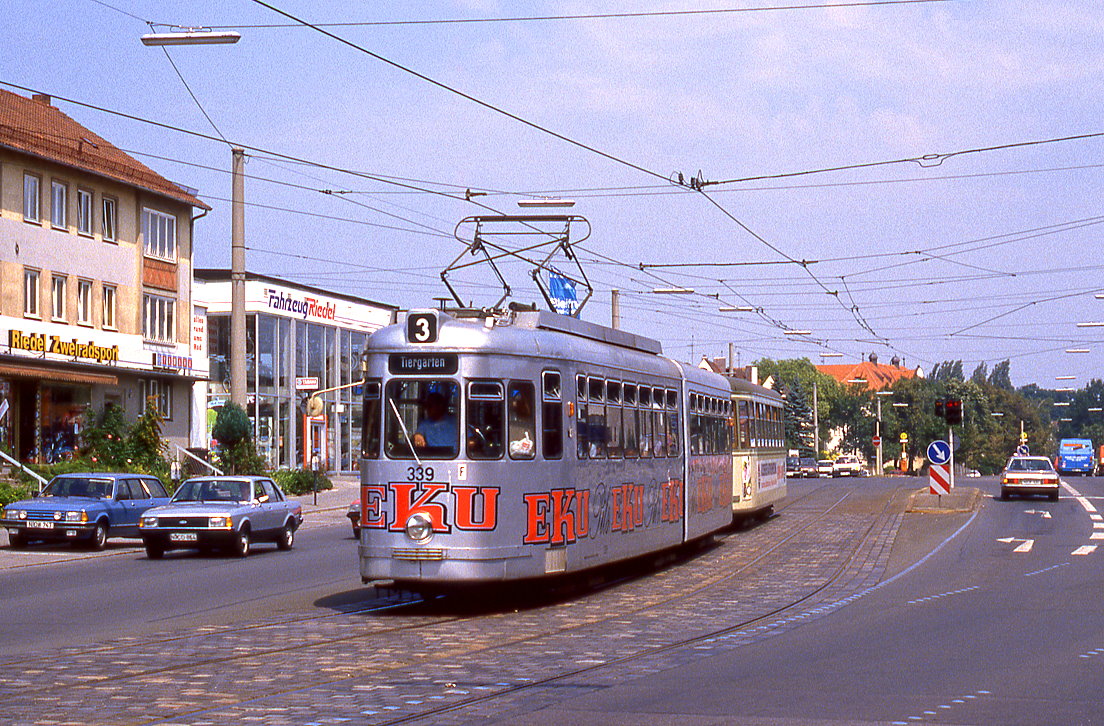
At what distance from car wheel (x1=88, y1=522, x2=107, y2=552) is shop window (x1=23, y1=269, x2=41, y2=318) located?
1457cm

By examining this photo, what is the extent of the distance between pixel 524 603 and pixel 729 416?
1106 centimetres

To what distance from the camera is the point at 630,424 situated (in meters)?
19.7

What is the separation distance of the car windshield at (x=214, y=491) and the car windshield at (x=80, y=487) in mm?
2327

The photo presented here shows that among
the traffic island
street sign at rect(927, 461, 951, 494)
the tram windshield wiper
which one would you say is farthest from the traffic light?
the tram windshield wiper

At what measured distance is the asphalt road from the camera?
9.26 meters

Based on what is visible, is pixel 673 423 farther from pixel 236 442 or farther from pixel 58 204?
pixel 58 204

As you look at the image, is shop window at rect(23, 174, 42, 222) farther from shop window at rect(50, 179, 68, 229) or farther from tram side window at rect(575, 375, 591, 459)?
tram side window at rect(575, 375, 591, 459)

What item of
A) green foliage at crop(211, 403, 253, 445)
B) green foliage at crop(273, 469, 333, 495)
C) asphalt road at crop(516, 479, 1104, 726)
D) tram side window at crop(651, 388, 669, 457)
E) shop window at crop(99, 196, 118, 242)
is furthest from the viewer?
green foliage at crop(273, 469, 333, 495)

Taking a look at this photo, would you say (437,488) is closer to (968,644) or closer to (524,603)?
(524,603)

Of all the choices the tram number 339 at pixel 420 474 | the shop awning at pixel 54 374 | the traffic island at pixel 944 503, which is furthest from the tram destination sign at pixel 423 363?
the shop awning at pixel 54 374

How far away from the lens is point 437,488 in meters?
15.7

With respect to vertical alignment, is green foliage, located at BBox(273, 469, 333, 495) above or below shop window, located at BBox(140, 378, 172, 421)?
below

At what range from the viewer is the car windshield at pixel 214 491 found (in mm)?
26531

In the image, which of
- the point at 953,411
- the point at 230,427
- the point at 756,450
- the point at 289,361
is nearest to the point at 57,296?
the point at 230,427
